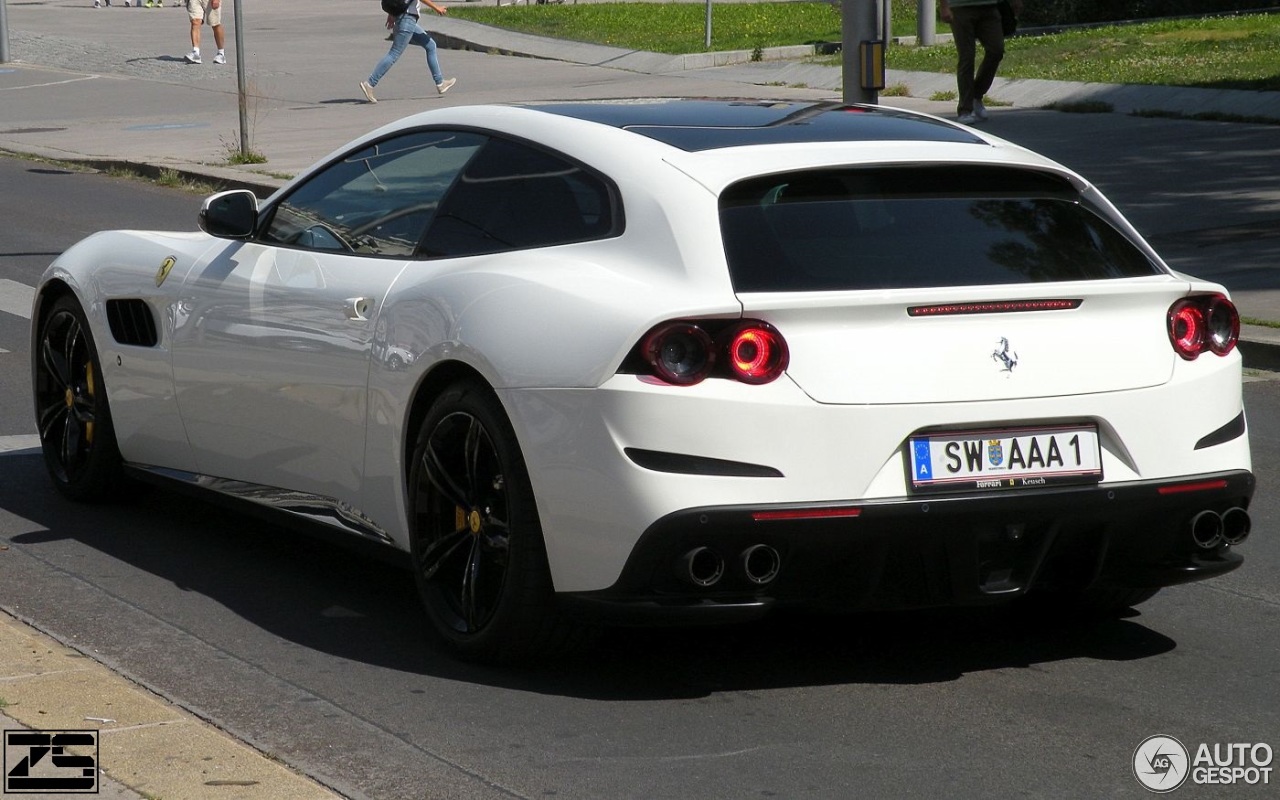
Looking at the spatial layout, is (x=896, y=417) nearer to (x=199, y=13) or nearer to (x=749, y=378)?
(x=749, y=378)

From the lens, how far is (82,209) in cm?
1756

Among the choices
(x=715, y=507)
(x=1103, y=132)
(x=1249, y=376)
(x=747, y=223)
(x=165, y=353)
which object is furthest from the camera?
(x=1103, y=132)

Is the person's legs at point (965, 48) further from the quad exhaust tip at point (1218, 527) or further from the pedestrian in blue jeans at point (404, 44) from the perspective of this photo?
the quad exhaust tip at point (1218, 527)

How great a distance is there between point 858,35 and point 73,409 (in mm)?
6596

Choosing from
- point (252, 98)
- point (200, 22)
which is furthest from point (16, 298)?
point (200, 22)

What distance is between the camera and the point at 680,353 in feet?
15.2

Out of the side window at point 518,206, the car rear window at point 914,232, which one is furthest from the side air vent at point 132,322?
the car rear window at point 914,232

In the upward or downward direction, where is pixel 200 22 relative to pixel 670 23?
upward

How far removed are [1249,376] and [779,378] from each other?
19.2 ft

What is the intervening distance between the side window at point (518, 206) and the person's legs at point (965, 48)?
1560cm

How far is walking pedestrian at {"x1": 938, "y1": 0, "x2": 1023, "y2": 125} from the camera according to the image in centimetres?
2048

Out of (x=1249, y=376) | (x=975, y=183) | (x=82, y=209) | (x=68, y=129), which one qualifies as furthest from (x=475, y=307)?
(x=68, y=129)

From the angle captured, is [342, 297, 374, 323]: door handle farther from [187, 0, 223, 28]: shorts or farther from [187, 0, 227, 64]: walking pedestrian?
[187, 0, 223, 28]: shorts

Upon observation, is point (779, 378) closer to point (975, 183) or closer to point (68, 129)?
point (975, 183)
